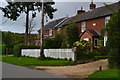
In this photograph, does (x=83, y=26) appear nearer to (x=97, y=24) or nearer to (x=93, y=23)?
(x=93, y=23)

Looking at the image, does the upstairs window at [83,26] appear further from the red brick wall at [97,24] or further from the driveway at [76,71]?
the driveway at [76,71]

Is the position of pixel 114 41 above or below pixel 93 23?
below

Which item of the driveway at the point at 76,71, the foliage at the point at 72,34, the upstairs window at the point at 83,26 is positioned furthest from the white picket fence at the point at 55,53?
the upstairs window at the point at 83,26

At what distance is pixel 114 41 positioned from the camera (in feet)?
56.1

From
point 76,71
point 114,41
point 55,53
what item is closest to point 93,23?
point 55,53

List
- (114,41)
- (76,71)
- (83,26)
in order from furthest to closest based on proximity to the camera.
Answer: (83,26), (76,71), (114,41)

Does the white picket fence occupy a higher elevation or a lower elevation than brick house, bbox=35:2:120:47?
lower

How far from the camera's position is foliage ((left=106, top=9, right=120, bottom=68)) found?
54.9ft

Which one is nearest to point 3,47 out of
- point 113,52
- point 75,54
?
point 75,54

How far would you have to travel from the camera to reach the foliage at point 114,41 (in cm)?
1675

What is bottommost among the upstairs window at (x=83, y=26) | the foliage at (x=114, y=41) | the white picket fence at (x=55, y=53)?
the white picket fence at (x=55, y=53)

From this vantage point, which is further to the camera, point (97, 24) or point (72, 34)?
point (72, 34)

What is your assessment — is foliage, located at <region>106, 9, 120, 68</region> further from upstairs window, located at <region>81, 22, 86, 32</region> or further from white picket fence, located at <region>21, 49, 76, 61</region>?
upstairs window, located at <region>81, 22, 86, 32</region>

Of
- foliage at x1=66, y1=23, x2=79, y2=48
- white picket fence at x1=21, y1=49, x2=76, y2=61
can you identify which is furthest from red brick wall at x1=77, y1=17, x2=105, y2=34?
white picket fence at x1=21, y1=49, x2=76, y2=61
